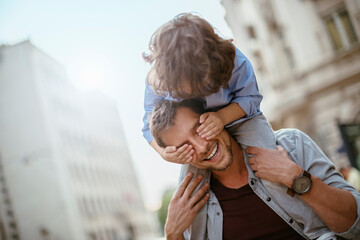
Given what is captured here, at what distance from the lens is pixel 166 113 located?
1.86 metres

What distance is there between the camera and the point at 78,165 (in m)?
30.2

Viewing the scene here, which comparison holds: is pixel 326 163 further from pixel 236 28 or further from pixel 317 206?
pixel 236 28

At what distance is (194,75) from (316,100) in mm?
10104

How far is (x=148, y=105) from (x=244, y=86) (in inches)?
21.8

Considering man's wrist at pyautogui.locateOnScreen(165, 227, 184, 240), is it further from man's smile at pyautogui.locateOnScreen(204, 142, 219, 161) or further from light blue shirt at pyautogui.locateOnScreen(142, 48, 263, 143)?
light blue shirt at pyautogui.locateOnScreen(142, 48, 263, 143)

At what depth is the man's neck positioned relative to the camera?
77.9 inches

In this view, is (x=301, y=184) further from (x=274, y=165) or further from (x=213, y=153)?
(x=213, y=153)

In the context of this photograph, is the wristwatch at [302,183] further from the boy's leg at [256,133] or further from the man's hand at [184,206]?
the man's hand at [184,206]

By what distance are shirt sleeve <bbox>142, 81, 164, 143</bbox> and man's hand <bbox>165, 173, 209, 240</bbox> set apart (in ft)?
1.14

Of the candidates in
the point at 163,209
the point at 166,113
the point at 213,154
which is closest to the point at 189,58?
the point at 166,113

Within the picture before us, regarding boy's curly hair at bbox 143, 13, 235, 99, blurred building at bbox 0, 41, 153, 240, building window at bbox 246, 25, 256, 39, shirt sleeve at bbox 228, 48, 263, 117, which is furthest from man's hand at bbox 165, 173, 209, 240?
blurred building at bbox 0, 41, 153, 240

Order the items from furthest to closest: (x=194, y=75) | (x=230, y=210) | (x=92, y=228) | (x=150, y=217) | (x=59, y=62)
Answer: (x=150, y=217), (x=59, y=62), (x=92, y=228), (x=230, y=210), (x=194, y=75)

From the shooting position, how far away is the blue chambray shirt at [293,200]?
1.71m

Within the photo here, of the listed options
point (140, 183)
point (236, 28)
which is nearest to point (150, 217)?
point (140, 183)
